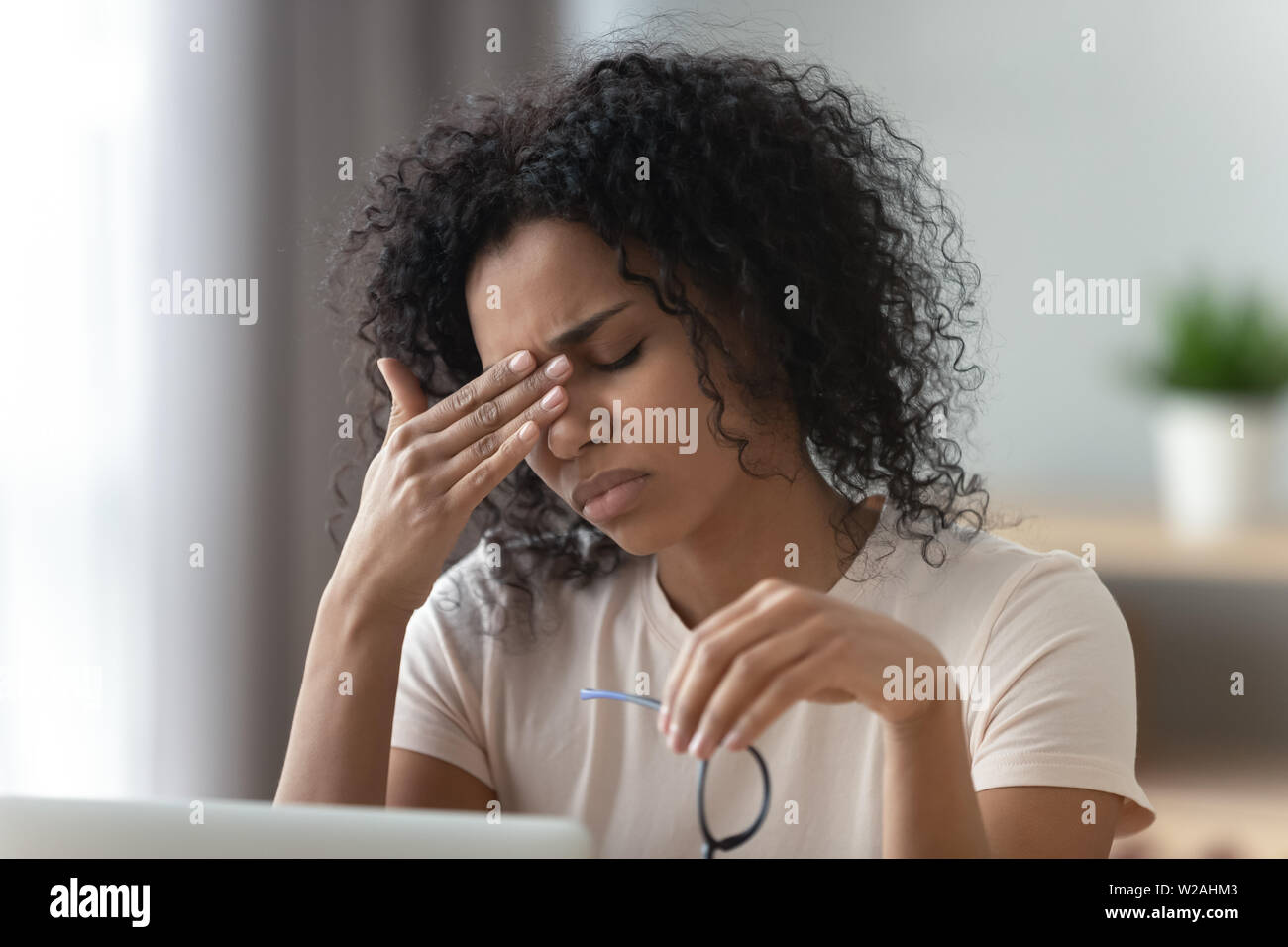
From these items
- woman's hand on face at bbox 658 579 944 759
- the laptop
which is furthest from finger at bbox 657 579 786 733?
the laptop

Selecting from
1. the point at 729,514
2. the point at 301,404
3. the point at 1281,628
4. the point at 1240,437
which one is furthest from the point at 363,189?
the point at 1281,628

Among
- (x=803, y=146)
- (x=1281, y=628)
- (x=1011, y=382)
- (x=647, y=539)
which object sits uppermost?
(x=803, y=146)

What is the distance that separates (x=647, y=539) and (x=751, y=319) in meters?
0.20

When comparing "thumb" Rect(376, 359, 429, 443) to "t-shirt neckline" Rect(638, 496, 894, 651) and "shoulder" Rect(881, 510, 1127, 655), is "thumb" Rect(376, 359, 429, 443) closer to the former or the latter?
"t-shirt neckline" Rect(638, 496, 894, 651)

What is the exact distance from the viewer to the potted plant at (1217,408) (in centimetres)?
105

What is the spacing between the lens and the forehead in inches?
34.8

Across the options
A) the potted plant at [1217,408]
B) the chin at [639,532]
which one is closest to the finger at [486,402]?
the chin at [639,532]

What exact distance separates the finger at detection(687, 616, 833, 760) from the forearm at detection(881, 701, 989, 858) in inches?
5.2

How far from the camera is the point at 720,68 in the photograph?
0.96m

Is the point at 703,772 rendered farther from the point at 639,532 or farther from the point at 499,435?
the point at 499,435

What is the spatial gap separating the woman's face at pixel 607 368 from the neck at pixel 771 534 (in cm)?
5

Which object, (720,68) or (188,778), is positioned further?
(188,778)

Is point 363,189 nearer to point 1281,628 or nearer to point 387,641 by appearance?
point 387,641
